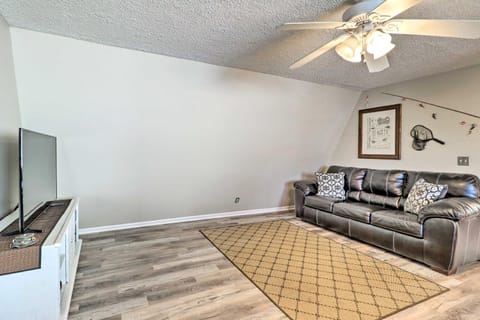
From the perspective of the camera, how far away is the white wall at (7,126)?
221 cm

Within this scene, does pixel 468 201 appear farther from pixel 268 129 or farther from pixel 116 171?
pixel 116 171

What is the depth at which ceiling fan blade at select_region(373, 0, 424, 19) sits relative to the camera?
154 cm

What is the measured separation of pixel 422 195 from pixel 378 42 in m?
2.23

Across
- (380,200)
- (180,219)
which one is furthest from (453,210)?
(180,219)

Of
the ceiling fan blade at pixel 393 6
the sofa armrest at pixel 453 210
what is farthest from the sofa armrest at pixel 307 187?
the ceiling fan blade at pixel 393 6

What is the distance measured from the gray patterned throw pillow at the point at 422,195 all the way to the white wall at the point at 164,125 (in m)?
1.97

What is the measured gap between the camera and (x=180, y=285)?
235 cm

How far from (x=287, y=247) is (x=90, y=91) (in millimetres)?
3025

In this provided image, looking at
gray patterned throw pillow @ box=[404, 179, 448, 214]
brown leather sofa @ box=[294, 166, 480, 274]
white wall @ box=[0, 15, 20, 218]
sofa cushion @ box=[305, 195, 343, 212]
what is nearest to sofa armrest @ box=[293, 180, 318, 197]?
brown leather sofa @ box=[294, 166, 480, 274]

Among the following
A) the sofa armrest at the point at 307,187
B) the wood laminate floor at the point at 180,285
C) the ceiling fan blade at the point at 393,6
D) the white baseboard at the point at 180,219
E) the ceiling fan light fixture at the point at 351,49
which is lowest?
the wood laminate floor at the point at 180,285

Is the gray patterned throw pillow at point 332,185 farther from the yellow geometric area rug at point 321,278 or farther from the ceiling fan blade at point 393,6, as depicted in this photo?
the ceiling fan blade at point 393,6

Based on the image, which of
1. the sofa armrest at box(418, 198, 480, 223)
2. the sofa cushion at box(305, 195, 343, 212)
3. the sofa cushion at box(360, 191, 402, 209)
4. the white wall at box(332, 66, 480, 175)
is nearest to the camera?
the sofa armrest at box(418, 198, 480, 223)

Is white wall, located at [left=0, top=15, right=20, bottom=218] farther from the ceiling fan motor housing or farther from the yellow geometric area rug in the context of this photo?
the ceiling fan motor housing

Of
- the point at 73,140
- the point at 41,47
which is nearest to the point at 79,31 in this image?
the point at 41,47
